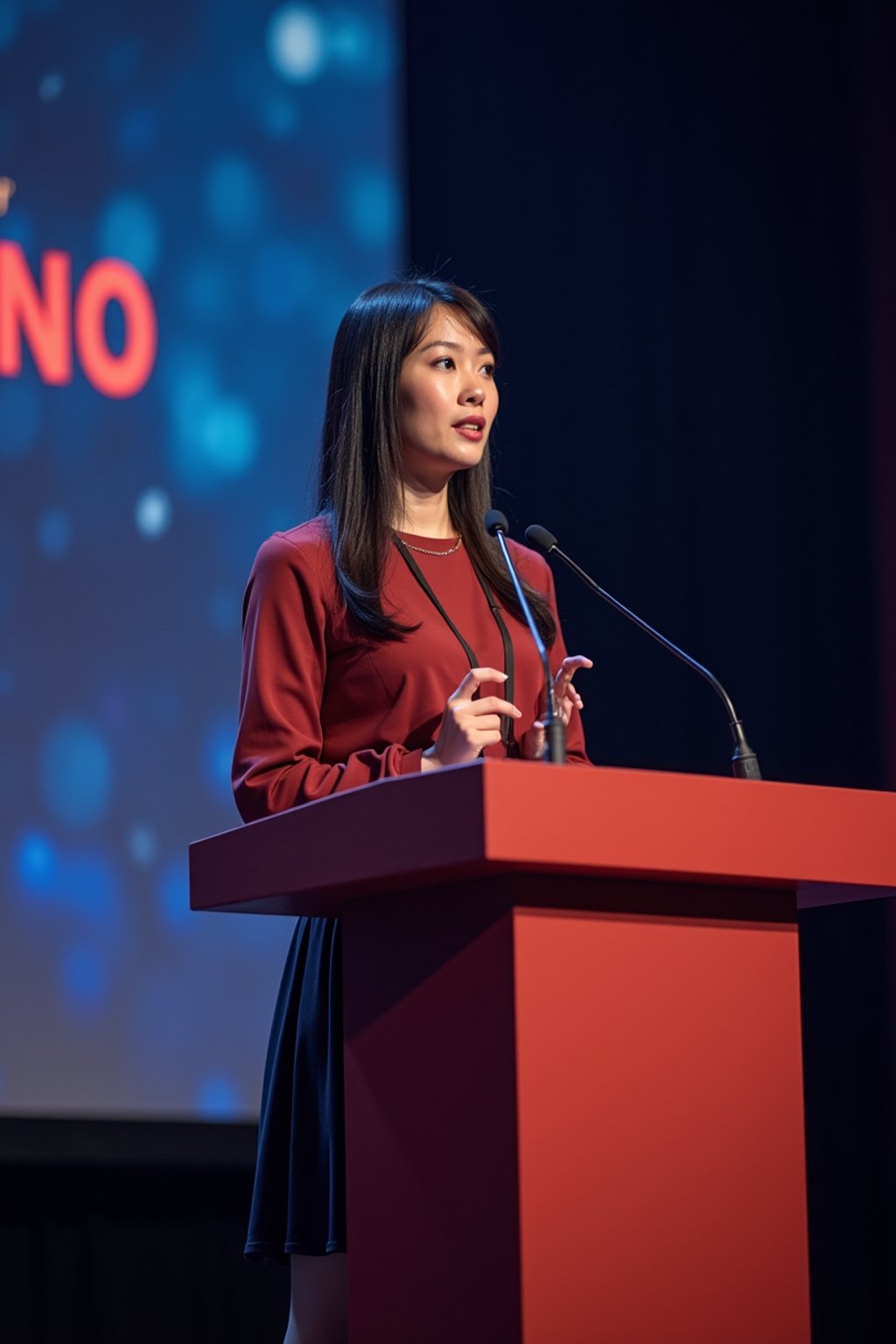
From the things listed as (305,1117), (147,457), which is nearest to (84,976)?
(147,457)

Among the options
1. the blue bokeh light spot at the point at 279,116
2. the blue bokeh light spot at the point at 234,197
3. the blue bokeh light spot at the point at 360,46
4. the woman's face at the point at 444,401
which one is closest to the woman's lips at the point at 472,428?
the woman's face at the point at 444,401

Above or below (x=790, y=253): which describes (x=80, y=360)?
below

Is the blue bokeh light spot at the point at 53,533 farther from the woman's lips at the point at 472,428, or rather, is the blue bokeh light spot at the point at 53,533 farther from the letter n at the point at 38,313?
the woman's lips at the point at 472,428

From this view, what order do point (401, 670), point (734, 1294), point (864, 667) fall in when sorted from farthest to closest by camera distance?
1. point (864, 667)
2. point (401, 670)
3. point (734, 1294)

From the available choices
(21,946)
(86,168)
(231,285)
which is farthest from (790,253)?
(21,946)

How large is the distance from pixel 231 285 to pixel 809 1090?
198cm

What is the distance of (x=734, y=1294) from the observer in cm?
140

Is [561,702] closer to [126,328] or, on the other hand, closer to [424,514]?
[424,514]

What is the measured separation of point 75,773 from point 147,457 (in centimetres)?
61

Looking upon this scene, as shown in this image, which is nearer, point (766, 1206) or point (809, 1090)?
point (766, 1206)

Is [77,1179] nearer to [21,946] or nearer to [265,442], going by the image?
[21,946]

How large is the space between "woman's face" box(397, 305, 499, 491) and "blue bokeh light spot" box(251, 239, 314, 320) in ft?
3.47

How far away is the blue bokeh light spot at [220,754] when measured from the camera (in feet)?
9.74

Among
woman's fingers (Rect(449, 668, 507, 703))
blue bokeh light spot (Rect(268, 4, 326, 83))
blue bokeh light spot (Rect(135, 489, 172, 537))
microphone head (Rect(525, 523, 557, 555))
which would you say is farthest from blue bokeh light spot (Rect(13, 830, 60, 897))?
blue bokeh light spot (Rect(268, 4, 326, 83))
